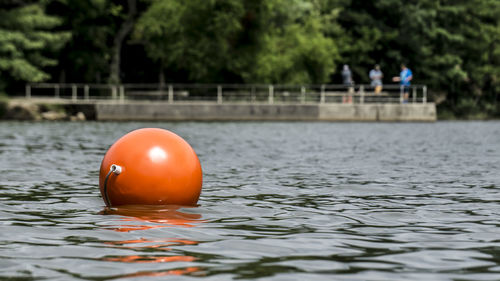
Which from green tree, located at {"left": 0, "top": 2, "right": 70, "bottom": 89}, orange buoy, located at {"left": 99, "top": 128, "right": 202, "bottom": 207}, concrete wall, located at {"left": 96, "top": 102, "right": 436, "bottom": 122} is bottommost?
concrete wall, located at {"left": 96, "top": 102, "right": 436, "bottom": 122}

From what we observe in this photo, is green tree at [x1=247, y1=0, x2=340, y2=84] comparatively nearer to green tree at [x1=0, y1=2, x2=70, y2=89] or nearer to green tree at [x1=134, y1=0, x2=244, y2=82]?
green tree at [x1=134, y1=0, x2=244, y2=82]

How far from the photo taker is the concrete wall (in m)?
42.8

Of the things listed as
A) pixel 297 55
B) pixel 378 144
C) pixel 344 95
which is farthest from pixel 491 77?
pixel 378 144

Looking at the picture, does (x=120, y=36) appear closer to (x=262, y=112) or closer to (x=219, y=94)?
(x=219, y=94)

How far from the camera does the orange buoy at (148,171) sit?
31.6 ft

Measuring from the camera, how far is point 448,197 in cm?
1143

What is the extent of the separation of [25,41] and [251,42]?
13.0 m

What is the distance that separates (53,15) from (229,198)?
1541 inches

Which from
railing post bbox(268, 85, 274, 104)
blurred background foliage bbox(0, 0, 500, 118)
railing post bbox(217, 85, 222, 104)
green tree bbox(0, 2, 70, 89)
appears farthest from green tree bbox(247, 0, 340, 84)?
green tree bbox(0, 2, 70, 89)

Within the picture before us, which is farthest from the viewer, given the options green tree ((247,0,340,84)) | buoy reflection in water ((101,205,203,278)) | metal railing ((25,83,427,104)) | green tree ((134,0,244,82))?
green tree ((247,0,340,84))

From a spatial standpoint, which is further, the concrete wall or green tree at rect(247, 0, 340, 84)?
green tree at rect(247, 0, 340, 84)

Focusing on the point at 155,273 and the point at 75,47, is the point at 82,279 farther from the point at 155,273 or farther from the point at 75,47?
the point at 75,47

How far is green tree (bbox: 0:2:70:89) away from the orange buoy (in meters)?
34.8

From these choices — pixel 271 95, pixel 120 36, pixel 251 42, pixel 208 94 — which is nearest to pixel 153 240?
pixel 271 95
